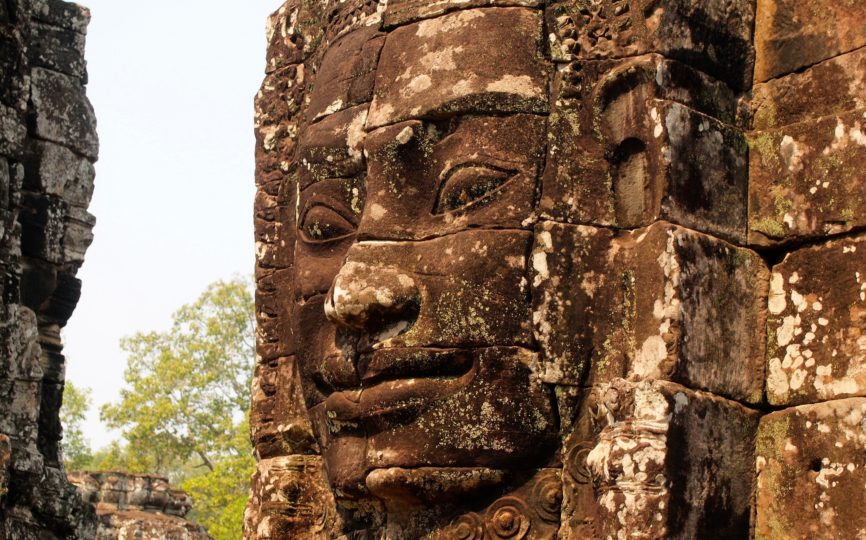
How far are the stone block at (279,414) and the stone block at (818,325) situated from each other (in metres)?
2.52

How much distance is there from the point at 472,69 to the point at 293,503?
2.46 meters

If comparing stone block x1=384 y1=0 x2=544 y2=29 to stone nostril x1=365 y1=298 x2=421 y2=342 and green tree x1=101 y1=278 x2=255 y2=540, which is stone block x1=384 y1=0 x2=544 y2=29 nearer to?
stone nostril x1=365 y1=298 x2=421 y2=342

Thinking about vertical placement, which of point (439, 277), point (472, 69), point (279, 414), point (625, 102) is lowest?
point (279, 414)

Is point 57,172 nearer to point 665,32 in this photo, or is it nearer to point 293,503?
point 293,503

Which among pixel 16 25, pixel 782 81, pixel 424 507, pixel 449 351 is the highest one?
pixel 16 25

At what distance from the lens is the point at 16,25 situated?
10781 mm

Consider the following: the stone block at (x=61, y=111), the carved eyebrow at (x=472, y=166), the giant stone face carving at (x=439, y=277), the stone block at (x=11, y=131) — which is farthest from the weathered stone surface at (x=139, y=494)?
the carved eyebrow at (x=472, y=166)

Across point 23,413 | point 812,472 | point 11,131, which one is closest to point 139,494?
point 23,413

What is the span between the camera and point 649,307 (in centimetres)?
684

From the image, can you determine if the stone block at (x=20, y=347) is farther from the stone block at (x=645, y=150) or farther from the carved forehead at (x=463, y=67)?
the stone block at (x=645, y=150)

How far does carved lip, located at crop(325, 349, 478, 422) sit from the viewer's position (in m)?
7.08

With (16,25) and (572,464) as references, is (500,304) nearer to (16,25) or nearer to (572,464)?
(572,464)

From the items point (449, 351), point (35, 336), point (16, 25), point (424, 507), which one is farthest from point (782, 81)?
point (35, 336)

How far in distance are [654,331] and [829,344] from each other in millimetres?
793
